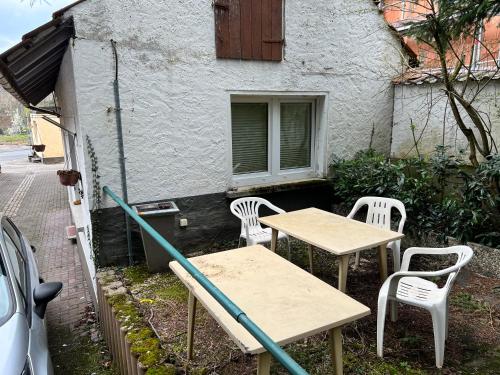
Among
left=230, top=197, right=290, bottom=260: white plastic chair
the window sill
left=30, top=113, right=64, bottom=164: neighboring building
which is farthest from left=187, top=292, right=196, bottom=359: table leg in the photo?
left=30, top=113, right=64, bottom=164: neighboring building

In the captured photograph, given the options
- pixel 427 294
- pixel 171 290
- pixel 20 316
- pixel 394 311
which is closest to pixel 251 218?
pixel 171 290

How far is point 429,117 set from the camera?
5695 millimetres

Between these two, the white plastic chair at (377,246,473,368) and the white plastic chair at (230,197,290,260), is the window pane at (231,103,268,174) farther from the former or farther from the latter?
the white plastic chair at (377,246,473,368)

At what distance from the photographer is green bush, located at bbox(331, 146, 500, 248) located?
414 centimetres

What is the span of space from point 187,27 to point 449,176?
13.0 feet

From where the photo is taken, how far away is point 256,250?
3.02m

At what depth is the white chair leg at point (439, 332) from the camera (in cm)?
260

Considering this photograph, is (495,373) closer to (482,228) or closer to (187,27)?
(482,228)

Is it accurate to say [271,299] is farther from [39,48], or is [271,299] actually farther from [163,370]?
[39,48]

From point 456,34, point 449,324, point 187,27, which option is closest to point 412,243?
point 449,324

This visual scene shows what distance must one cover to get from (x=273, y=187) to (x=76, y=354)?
3257mm

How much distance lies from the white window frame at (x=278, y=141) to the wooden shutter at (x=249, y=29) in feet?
1.84

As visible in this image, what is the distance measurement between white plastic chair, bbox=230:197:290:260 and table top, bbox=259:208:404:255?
38 cm

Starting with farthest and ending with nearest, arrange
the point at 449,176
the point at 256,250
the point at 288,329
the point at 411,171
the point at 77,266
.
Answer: the point at 77,266, the point at 411,171, the point at 449,176, the point at 256,250, the point at 288,329
